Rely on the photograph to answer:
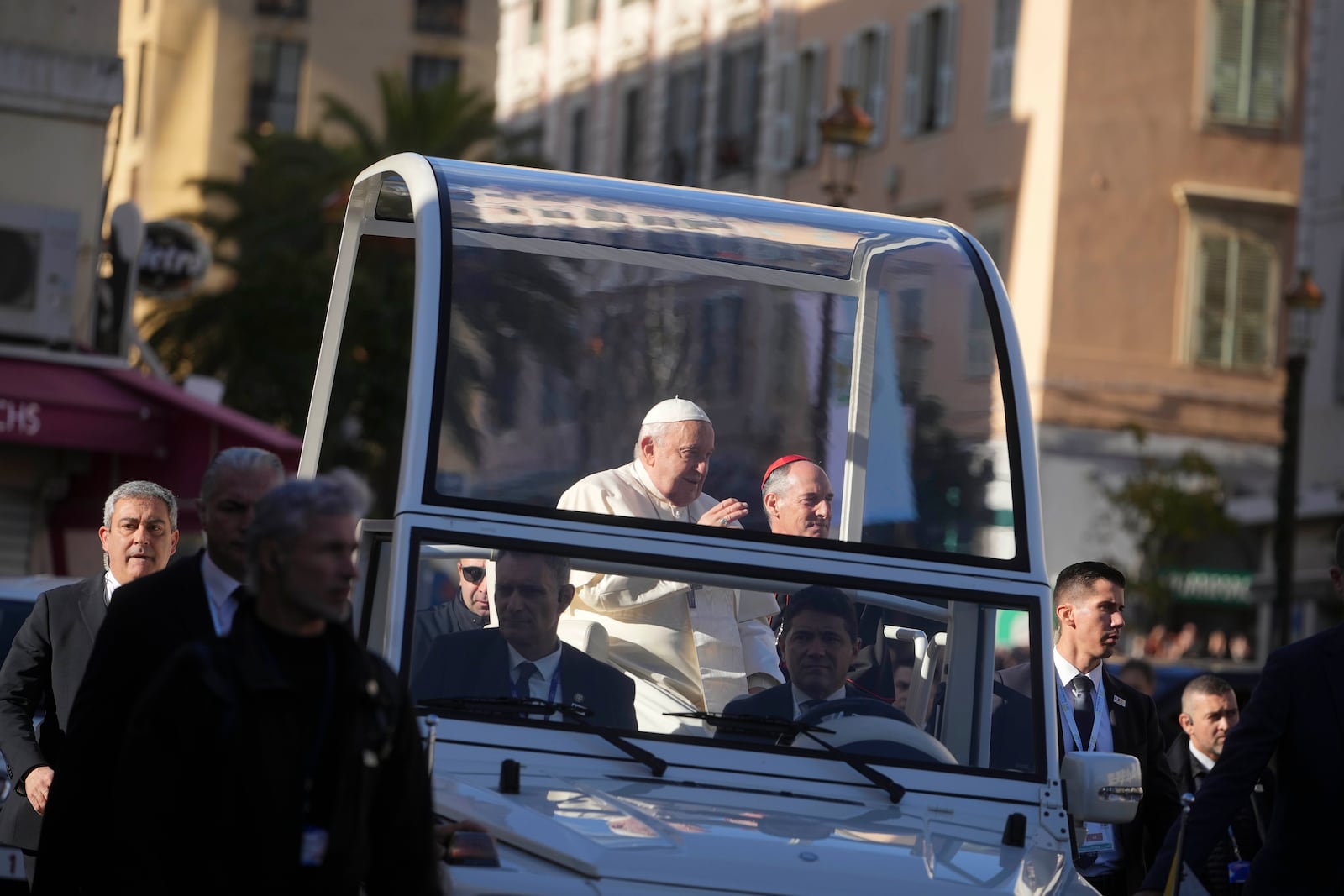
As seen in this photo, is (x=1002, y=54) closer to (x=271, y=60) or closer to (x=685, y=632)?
(x=271, y=60)

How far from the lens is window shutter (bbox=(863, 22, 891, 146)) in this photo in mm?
→ 42469

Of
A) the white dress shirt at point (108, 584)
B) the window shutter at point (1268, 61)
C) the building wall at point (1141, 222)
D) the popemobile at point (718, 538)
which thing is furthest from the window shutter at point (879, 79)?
the white dress shirt at point (108, 584)

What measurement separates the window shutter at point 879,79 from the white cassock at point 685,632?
36.6 metres

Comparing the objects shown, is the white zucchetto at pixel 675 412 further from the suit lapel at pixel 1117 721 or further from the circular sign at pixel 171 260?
the circular sign at pixel 171 260

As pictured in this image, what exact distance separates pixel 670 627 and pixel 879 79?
37142 millimetres

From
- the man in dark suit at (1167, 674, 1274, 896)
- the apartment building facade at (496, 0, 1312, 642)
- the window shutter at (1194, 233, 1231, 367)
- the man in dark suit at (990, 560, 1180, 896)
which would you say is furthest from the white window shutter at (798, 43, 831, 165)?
the man in dark suit at (990, 560, 1180, 896)

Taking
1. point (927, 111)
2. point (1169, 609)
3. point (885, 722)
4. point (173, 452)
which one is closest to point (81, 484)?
point (173, 452)

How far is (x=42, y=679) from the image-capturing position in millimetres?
7012

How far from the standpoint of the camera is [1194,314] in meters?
38.5

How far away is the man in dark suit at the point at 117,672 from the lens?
497cm

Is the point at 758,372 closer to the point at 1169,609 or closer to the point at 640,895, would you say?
the point at 640,895

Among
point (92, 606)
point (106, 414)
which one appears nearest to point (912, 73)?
point (106, 414)

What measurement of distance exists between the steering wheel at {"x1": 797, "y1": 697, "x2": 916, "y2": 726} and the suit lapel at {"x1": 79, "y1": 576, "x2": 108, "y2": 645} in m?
2.01

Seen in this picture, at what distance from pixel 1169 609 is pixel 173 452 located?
2085 centimetres
